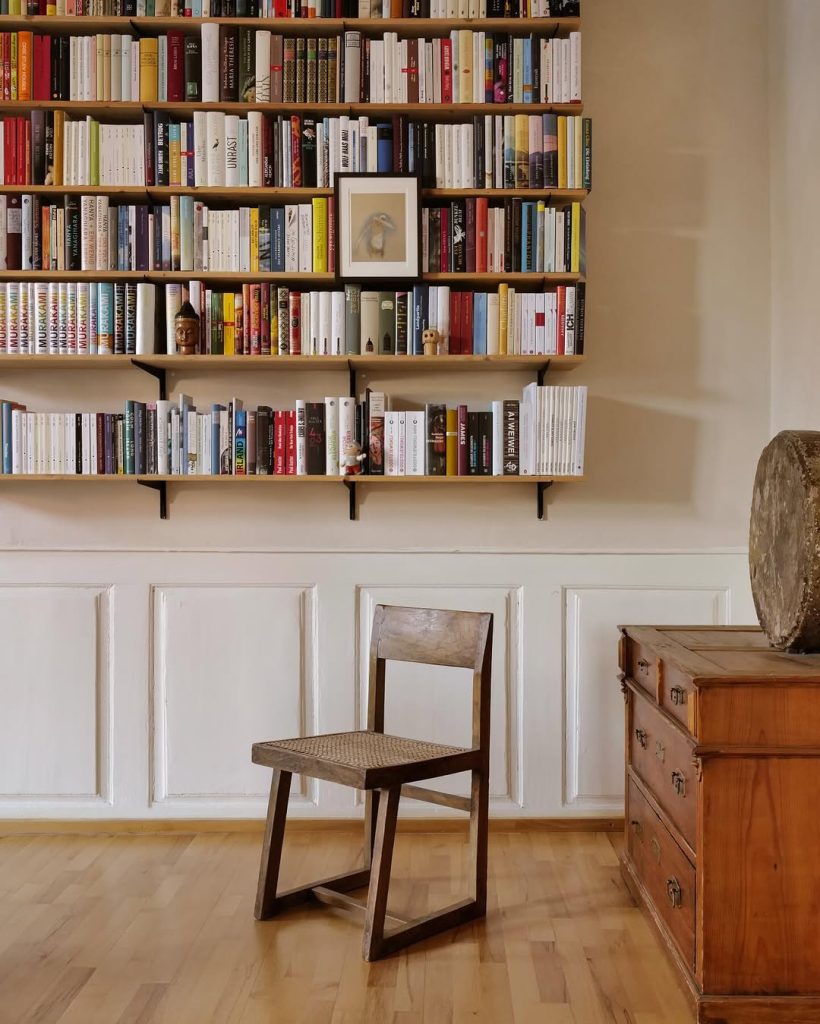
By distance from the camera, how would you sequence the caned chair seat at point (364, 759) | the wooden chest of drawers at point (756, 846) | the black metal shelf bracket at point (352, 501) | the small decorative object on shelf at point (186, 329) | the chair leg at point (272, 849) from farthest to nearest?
1. the black metal shelf bracket at point (352, 501)
2. the small decorative object on shelf at point (186, 329)
3. the chair leg at point (272, 849)
4. the caned chair seat at point (364, 759)
5. the wooden chest of drawers at point (756, 846)

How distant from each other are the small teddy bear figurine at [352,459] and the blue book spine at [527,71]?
1.19 meters

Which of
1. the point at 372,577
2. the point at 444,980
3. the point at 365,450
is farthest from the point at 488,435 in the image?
the point at 444,980

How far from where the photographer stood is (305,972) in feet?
6.68

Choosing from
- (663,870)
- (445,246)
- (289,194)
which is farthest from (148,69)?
(663,870)

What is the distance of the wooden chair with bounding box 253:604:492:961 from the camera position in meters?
2.12

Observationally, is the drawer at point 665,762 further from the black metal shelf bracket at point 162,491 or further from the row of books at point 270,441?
the black metal shelf bracket at point 162,491

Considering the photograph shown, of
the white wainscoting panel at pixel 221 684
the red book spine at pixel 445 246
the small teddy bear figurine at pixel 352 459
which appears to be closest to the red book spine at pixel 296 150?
the red book spine at pixel 445 246

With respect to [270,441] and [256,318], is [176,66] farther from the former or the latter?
[270,441]

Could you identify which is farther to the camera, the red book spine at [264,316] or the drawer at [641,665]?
the red book spine at [264,316]

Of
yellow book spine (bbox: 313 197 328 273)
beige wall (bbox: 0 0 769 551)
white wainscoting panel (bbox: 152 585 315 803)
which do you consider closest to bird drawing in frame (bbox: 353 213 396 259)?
yellow book spine (bbox: 313 197 328 273)

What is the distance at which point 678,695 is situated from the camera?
196cm

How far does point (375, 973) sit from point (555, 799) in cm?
110

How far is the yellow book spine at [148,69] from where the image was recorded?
2828 mm

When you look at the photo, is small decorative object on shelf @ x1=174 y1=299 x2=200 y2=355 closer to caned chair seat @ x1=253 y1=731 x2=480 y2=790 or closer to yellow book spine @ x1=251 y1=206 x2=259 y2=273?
yellow book spine @ x1=251 y1=206 x2=259 y2=273
